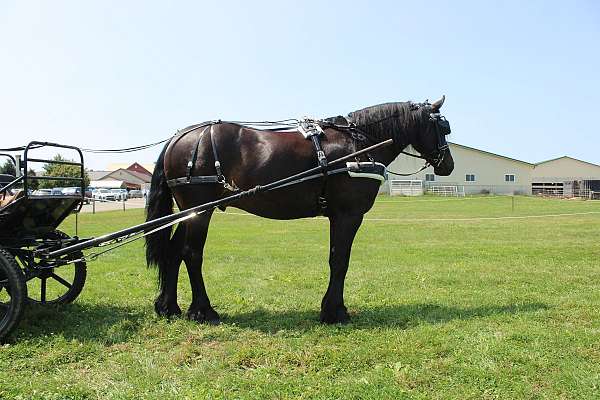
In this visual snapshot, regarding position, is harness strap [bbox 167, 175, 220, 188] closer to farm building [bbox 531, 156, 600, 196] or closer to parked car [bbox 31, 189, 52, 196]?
parked car [bbox 31, 189, 52, 196]

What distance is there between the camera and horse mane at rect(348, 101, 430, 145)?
605cm

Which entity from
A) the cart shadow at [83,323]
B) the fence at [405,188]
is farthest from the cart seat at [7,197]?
the fence at [405,188]

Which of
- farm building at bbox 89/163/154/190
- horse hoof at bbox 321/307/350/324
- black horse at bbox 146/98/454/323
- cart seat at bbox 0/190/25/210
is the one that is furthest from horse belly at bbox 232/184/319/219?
farm building at bbox 89/163/154/190

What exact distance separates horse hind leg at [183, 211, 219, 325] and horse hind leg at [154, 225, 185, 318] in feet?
0.85

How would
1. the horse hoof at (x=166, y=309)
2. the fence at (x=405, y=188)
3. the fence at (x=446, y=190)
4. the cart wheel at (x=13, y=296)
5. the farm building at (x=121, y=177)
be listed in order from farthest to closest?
the farm building at (x=121, y=177) → the fence at (x=405, y=188) → the fence at (x=446, y=190) → the horse hoof at (x=166, y=309) → the cart wheel at (x=13, y=296)

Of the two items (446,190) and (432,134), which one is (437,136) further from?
(446,190)

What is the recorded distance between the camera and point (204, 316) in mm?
5691

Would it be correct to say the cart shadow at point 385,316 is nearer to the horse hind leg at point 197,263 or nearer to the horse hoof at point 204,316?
the horse hoof at point 204,316

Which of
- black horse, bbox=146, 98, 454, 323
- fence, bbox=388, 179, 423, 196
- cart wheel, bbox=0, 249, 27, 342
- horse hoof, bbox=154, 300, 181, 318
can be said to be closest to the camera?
cart wheel, bbox=0, 249, 27, 342

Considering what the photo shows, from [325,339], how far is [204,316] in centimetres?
150

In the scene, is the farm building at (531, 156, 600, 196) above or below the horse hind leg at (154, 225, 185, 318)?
above

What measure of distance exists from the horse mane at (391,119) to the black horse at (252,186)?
39 millimetres

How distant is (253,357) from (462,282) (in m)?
4.51

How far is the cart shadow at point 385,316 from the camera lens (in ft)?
18.1
